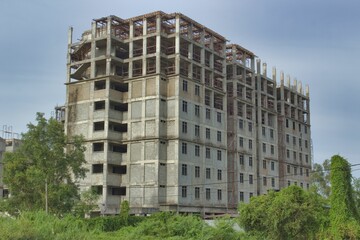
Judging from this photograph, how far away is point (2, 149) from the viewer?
286 feet

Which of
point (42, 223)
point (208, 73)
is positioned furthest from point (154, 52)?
point (42, 223)

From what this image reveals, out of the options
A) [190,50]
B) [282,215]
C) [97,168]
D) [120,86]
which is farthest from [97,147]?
[282,215]

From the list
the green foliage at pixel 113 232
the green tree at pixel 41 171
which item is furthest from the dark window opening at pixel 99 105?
the green foliage at pixel 113 232

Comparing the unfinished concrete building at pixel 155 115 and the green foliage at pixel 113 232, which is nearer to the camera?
the green foliage at pixel 113 232

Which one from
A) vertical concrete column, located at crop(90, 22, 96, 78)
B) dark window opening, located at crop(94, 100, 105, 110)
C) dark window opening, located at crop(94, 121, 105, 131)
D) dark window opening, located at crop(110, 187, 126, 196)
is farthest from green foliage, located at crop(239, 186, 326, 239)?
vertical concrete column, located at crop(90, 22, 96, 78)

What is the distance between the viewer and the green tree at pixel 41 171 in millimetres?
40031

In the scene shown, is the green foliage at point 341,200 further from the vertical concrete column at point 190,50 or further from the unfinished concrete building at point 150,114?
the vertical concrete column at point 190,50

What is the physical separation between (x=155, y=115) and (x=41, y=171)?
23.4m

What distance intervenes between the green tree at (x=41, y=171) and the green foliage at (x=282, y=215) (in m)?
16.0

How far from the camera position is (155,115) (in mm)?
61594

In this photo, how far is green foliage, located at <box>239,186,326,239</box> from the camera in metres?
30.6

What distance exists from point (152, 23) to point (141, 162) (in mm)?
18771

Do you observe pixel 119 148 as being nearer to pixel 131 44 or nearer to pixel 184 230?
pixel 131 44

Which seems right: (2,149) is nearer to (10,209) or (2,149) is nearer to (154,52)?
(154,52)
